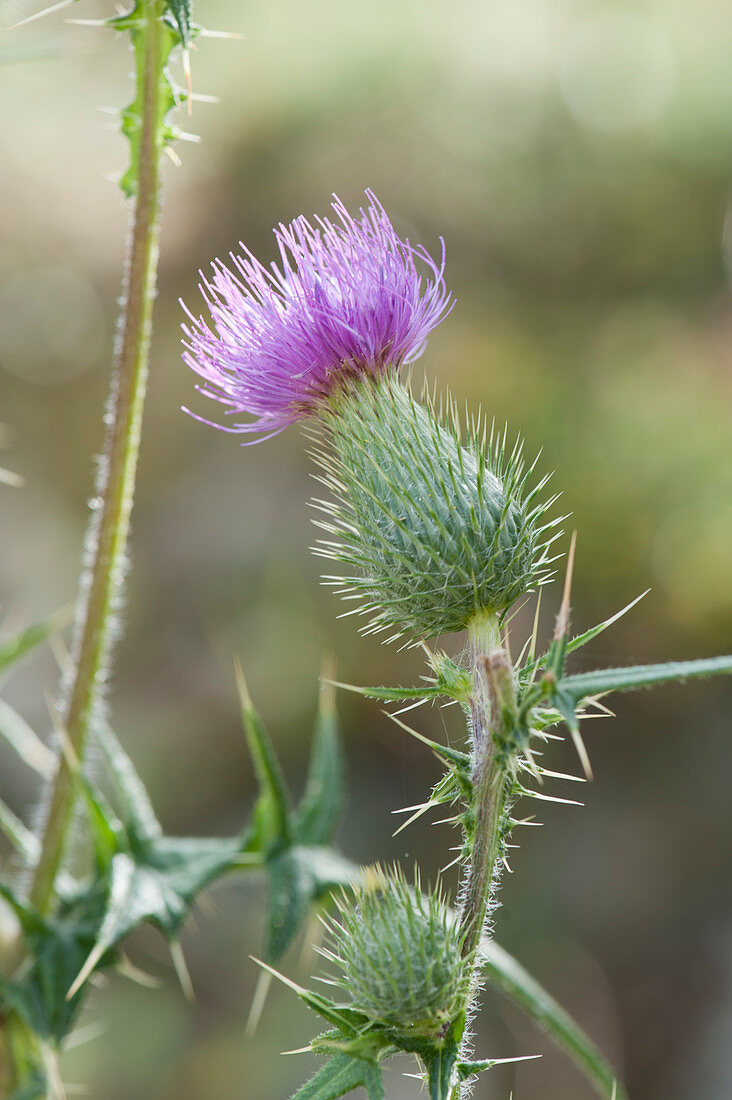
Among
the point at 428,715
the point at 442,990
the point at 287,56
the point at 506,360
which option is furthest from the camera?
the point at 287,56

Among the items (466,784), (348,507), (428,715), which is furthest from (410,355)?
(428,715)

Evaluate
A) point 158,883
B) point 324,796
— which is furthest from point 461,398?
point 158,883

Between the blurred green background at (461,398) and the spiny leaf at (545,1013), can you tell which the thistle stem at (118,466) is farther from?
the blurred green background at (461,398)

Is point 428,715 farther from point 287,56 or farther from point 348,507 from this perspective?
point 287,56

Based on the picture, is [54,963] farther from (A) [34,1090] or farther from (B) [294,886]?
(B) [294,886]

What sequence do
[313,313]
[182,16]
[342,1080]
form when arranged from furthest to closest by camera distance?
1. [313,313]
2. [182,16]
3. [342,1080]

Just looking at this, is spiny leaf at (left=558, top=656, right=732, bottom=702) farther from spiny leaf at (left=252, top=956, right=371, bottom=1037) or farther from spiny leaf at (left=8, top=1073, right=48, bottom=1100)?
spiny leaf at (left=8, top=1073, right=48, bottom=1100)
